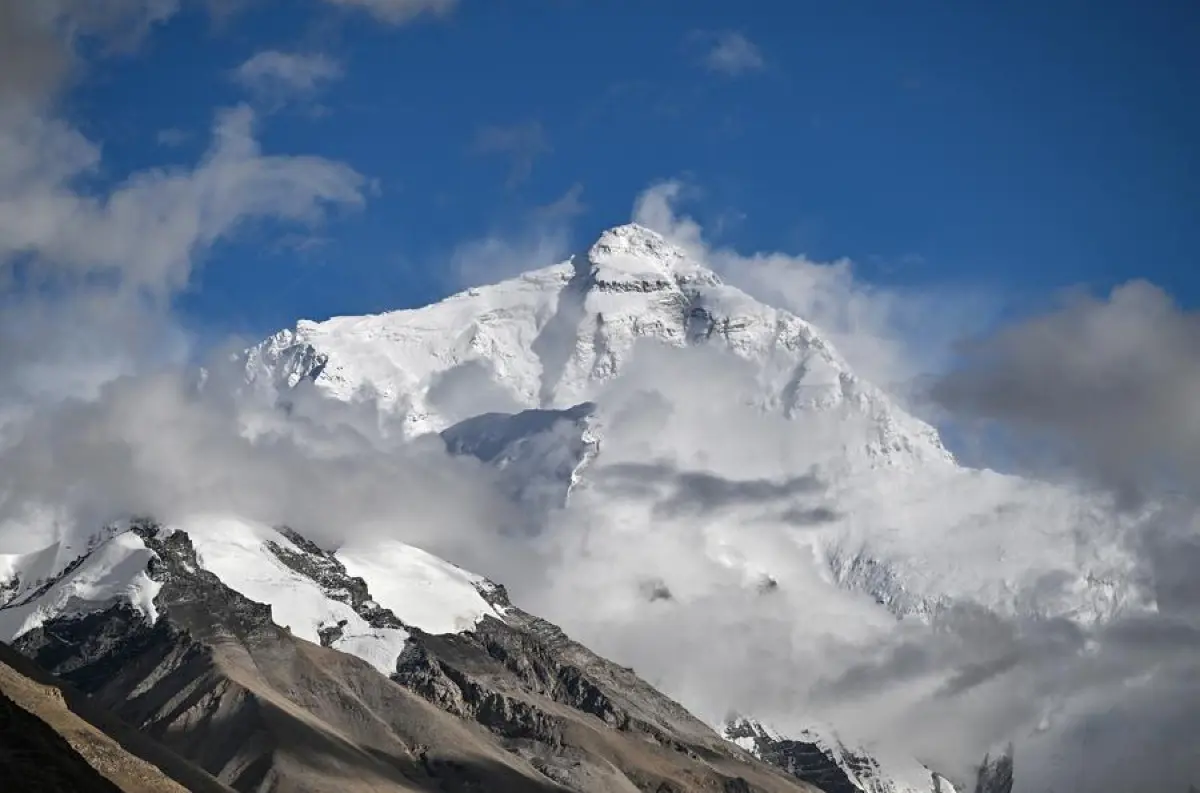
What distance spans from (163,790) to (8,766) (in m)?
68.4

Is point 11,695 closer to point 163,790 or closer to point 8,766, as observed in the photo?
point 163,790

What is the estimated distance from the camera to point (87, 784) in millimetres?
140250

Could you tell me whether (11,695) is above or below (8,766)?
above

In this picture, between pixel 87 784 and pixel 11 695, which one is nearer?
pixel 87 784

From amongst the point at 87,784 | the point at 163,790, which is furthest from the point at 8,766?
the point at 163,790

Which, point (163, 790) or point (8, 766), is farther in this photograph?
point (163, 790)

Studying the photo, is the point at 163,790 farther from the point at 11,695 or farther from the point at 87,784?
the point at 87,784

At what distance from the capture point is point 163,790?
656 feet

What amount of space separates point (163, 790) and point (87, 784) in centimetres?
6197

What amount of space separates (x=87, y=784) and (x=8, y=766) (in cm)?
820

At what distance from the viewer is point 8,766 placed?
13388 centimetres

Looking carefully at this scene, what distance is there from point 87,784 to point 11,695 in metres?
64.5

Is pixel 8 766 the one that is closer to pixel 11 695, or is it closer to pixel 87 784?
pixel 87 784
